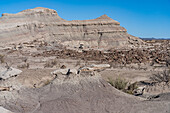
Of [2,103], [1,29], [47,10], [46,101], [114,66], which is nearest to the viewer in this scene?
[2,103]

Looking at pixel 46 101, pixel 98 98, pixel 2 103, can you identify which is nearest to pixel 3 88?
pixel 2 103

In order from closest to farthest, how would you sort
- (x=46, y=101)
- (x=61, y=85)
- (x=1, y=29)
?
(x=46, y=101) → (x=61, y=85) → (x=1, y=29)

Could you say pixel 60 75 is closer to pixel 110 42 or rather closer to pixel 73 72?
pixel 73 72

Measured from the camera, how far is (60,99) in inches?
229

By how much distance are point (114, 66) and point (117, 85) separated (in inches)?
256

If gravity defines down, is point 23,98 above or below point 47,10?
below

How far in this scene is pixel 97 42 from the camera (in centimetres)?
3672

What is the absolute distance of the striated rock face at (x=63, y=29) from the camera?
3303 centimetres

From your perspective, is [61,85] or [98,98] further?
[61,85]

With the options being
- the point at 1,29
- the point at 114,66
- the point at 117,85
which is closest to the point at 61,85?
the point at 117,85

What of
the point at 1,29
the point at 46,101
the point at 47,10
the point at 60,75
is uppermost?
the point at 47,10

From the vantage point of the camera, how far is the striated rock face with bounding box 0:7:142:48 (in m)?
33.0

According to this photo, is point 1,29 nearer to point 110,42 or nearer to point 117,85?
point 110,42

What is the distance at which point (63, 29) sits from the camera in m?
37.9
